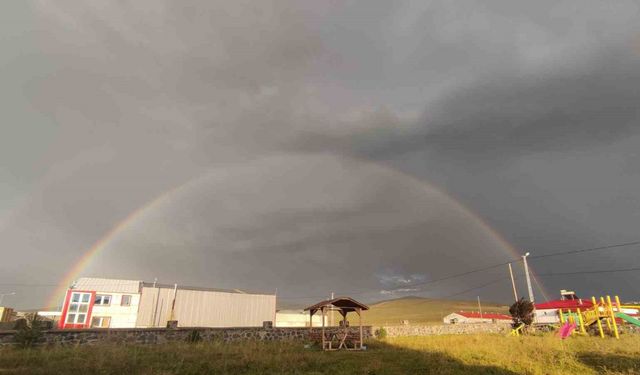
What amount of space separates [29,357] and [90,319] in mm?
34792

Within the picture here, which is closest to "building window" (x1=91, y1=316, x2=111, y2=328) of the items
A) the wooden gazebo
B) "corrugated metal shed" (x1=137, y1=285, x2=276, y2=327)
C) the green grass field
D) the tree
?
"corrugated metal shed" (x1=137, y1=285, x2=276, y2=327)

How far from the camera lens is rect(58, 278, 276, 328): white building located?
4528 cm

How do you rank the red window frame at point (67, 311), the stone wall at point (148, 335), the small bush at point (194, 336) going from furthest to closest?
the red window frame at point (67, 311) → the small bush at point (194, 336) → the stone wall at point (148, 335)

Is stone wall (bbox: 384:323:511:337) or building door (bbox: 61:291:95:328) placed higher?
building door (bbox: 61:291:95:328)

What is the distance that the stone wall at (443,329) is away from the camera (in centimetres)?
3750

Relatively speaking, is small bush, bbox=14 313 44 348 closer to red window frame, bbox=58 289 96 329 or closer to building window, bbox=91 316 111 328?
red window frame, bbox=58 289 96 329

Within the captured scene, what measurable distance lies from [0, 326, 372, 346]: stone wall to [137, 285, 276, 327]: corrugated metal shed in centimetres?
2221

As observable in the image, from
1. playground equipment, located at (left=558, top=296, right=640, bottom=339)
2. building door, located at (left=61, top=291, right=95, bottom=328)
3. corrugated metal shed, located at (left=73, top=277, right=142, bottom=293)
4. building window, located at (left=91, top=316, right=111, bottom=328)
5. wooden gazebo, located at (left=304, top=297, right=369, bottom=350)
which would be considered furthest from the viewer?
corrugated metal shed, located at (left=73, top=277, right=142, bottom=293)

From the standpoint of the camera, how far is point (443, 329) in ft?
142

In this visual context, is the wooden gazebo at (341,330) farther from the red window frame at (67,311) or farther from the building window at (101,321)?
the red window frame at (67,311)

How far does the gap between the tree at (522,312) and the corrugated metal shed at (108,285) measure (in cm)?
4768

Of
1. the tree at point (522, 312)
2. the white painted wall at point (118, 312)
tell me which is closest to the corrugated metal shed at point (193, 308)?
the white painted wall at point (118, 312)

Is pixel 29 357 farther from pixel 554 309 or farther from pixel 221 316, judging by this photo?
pixel 554 309

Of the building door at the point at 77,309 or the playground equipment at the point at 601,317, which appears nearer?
the playground equipment at the point at 601,317
